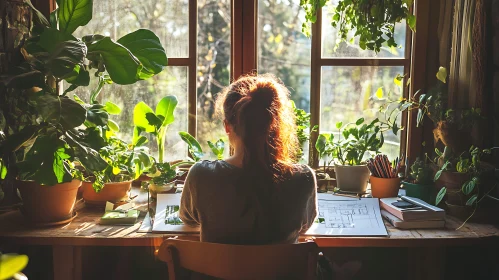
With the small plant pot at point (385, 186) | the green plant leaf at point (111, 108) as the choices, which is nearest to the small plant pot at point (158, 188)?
the green plant leaf at point (111, 108)

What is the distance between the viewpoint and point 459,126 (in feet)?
6.98

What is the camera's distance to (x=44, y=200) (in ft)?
6.24

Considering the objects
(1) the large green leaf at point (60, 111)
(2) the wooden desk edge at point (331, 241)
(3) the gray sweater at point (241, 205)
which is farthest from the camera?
(2) the wooden desk edge at point (331, 241)

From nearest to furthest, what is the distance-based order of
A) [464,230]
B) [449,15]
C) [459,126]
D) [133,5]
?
[464,230]
[459,126]
[449,15]
[133,5]

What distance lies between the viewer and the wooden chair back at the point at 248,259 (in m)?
1.39

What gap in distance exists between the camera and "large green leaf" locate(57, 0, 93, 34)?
188cm

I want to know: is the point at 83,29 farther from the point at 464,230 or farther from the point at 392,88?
the point at 464,230

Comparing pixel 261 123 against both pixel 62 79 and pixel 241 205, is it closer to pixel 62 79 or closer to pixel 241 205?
pixel 241 205

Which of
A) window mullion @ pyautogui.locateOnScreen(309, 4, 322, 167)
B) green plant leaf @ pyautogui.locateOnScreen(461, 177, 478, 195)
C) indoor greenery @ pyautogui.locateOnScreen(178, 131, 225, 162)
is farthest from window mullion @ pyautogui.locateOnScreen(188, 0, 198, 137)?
green plant leaf @ pyautogui.locateOnScreen(461, 177, 478, 195)

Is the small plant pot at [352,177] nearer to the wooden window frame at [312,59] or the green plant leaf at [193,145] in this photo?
the wooden window frame at [312,59]

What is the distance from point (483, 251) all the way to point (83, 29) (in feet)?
7.15

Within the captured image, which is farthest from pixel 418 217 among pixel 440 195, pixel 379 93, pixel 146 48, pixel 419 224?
pixel 146 48

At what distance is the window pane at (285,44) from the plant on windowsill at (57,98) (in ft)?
2.12

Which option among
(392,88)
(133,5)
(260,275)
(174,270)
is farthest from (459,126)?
(133,5)
